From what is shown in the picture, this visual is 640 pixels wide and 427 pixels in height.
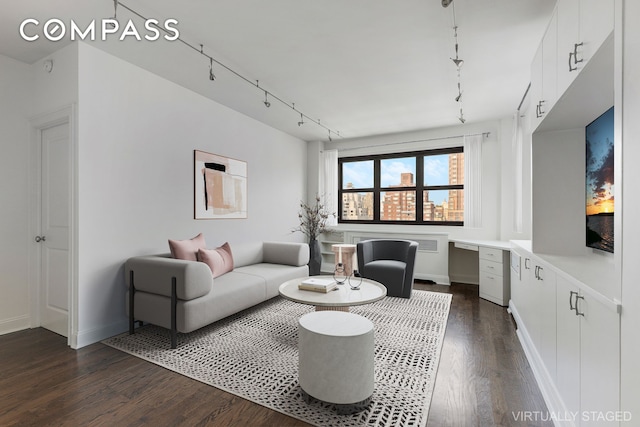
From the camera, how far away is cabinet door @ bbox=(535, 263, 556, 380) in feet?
6.08

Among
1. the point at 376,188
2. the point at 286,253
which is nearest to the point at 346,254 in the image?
the point at 376,188

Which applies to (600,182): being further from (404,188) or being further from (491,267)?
(404,188)

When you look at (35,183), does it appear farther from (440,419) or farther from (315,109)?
(440,419)

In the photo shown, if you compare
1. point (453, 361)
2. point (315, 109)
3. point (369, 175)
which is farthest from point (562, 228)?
point (369, 175)

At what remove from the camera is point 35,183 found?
305 cm

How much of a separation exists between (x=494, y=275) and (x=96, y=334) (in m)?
4.45

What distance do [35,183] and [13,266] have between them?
2.78 feet

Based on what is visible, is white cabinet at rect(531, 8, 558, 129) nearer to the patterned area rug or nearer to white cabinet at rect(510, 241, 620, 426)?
white cabinet at rect(510, 241, 620, 426)

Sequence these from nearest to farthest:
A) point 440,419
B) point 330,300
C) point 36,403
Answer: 1. point 440,419
2. point 36,403
3. point 330,300

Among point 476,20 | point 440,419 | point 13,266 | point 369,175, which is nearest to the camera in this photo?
point 440,419

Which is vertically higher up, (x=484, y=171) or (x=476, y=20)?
(x=476, y=20)

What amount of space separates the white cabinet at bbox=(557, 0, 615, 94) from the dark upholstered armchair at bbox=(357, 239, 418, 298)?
8.55 feet

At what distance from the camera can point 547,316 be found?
6.50 feet

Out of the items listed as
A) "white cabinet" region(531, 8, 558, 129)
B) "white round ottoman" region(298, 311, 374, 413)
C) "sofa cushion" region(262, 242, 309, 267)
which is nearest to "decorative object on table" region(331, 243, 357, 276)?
"sofa cushion" region(262, 242, 309, 267)
